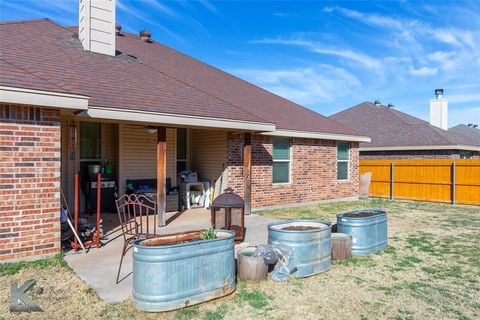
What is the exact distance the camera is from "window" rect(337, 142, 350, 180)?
45.4 ft

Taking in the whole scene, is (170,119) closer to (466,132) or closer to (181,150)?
(181,150)

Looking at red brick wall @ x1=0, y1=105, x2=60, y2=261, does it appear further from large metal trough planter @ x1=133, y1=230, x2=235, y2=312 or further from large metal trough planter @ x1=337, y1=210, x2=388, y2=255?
large metal trough planter @ x1=337, y1=210, x2=388, y2=255

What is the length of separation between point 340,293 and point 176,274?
213cm

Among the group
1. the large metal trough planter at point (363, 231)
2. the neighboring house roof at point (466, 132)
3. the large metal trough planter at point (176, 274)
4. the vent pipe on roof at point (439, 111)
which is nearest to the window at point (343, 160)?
the large metal trough planter at point (363, 231)

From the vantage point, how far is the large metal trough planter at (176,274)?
3.82 m

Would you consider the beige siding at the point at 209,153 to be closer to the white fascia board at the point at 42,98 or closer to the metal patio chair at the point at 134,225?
the metal patio chair at the point at 134,225

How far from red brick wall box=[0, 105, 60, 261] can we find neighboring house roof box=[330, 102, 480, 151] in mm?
16918

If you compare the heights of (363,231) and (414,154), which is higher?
(414,154)

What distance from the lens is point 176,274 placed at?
3.88 meters

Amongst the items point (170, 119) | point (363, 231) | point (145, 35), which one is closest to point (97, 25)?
point (170, 119)

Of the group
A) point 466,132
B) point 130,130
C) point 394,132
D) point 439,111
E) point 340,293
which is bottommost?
point 340,293

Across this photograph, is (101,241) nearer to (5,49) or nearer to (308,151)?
(5,49)

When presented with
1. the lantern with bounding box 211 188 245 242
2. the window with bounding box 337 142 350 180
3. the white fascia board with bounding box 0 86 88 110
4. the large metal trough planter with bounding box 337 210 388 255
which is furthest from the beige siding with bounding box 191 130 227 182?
the window with bounding box 337 142 350 180

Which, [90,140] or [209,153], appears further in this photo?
[209,153]
